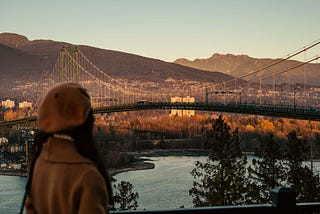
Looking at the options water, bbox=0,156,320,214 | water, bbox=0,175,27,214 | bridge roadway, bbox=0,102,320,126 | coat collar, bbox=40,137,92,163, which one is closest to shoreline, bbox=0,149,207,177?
water, bbox=0,175,27,214

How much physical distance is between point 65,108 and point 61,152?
91 millimetres

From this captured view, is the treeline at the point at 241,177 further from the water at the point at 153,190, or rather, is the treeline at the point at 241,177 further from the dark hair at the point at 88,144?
the dark hair at the point at 88,144

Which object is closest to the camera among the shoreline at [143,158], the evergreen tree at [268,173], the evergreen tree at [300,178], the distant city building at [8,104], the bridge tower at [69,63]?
the evergreen tree at [300,178]

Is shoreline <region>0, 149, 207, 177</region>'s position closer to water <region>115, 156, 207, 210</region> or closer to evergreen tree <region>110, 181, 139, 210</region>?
water <region>115, 156, 207, 210</region>

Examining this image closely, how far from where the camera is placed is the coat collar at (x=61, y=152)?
0.99 metres

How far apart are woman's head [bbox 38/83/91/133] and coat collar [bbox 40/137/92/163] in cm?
3

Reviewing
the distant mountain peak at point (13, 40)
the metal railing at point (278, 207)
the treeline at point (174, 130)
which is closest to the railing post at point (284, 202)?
the metal railing at point (278, 207)

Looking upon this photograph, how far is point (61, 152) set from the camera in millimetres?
1011

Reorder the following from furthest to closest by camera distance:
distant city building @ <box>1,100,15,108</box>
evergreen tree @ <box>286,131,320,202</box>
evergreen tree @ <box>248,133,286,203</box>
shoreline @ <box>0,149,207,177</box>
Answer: distant city building @ <box>1,100,15,108</box> < shoreline @ <box>0,149,207,177</box> < evergreen tree @ <box>248,133,286,203</box> < evergreen tree @ <box>286,131,320,202</box>

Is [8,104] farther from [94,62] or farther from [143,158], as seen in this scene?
[94,62]

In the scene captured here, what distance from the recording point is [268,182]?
32.0 ft

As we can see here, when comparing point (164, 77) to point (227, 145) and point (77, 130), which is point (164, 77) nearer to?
point (227, 145)

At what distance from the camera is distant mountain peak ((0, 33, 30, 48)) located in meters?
86.0

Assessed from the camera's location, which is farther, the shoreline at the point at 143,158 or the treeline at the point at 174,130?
the treeline at the point at 174,130
